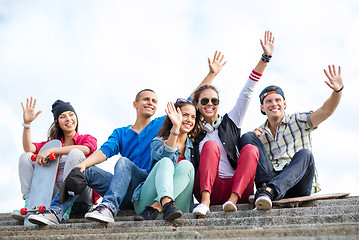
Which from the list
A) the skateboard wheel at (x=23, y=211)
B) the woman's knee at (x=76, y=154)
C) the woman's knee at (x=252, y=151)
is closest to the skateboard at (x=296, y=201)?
the woman's knee at (x=252, y=151)

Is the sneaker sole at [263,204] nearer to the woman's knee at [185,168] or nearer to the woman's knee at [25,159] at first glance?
the woman's knee at [185,168]

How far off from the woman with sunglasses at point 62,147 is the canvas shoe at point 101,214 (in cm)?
109

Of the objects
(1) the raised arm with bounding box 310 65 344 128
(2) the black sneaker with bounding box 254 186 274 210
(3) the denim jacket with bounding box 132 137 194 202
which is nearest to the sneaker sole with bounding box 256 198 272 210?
(2) the black sneaker with bounding box 254 186 274 210

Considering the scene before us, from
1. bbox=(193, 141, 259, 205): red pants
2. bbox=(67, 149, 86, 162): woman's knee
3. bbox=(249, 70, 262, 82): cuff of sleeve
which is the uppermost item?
bbox=(249, 70, 262, 82): cuff of sleeve

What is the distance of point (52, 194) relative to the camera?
526 cm

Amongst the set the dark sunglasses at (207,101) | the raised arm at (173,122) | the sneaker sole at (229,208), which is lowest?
the sneaker sole at (229,208)

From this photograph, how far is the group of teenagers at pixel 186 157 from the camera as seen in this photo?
177 inches

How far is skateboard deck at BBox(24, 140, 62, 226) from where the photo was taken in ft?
17.1

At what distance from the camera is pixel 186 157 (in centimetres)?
510

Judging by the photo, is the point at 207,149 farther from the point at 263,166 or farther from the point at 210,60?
the point at 210,60

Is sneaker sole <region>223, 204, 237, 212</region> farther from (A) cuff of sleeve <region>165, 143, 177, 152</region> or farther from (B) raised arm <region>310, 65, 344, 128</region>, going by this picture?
(B) raised arm <region>310, 65, 344, 128</region>

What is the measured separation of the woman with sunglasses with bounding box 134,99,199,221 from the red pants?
0.16 meters

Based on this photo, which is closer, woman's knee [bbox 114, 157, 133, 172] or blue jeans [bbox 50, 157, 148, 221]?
blue jeans [bbox 50, 157, 148, 221]

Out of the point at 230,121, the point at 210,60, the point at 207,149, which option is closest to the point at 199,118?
the point at 230,121
